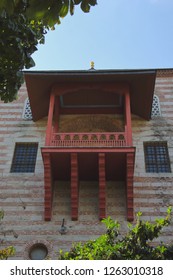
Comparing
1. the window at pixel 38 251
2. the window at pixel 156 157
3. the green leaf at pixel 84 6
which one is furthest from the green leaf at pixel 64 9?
the window at pixel 156 157

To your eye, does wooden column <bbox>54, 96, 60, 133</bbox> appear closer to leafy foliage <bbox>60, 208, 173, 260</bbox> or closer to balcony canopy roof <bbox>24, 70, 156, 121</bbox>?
balcony canopy roof <bbox>24, 70, 156, 121</bbox>

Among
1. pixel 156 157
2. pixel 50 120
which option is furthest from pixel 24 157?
pixel 156 157

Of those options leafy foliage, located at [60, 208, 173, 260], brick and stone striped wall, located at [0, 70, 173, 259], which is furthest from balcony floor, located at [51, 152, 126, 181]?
leafy foliage, located at [60, 208, 173, 260]

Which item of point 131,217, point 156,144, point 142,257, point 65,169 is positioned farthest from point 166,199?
point 142,257

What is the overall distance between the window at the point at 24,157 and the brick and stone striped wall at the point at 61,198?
17cm

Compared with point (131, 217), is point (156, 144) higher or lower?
higher

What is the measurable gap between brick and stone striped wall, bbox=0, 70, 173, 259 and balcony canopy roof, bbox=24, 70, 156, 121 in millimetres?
968

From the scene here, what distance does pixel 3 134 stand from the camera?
1373 cm

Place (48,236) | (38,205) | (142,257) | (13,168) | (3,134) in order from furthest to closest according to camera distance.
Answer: (3,134) < (13,168) < (38,205) < (48,236) < (142,257)

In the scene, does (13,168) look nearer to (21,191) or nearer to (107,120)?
(21,191)

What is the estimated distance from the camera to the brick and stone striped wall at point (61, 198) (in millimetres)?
10922

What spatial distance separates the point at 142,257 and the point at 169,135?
7864 millimetres

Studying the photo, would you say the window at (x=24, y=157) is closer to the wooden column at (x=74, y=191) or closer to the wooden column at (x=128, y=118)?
the wooden column at (x=74, y=191)

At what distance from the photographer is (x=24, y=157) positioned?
1313cm
